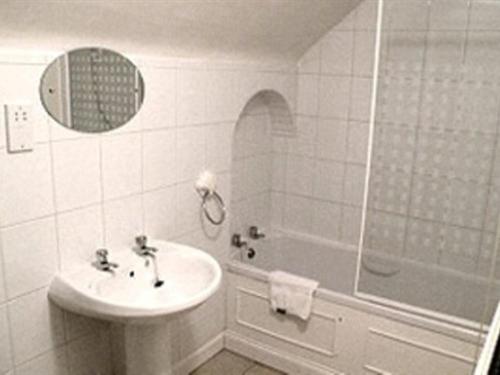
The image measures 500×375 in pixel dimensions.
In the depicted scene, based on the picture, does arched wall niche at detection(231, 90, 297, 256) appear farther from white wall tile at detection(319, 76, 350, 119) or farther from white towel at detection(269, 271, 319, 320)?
white towel at detection(269, 271, 319, 320)

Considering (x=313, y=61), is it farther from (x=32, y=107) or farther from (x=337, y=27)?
(x=32, y=107)

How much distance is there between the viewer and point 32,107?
154cm

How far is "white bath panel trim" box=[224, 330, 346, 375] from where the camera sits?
241 centimetres

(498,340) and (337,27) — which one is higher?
(337,27)

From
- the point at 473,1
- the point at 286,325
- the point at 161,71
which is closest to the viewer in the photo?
the point at 161,71

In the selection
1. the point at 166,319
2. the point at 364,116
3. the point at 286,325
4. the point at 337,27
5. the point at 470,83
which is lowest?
the point at 286,325

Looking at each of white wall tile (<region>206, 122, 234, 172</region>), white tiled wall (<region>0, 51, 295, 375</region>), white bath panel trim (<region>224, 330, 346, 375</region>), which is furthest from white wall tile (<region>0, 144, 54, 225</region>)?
white bath panel trim (<region>224, 330, 346, 375</region>)

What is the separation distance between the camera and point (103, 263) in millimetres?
A: 1796

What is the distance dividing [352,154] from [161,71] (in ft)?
4.51

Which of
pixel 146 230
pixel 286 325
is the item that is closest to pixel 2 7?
pixel 146 230

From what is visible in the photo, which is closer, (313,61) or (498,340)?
(498,340)

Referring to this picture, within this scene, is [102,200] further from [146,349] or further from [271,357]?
[271,357]

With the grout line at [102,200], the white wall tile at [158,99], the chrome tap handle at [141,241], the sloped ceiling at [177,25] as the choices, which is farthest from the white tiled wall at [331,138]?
the grout line at [102,200]

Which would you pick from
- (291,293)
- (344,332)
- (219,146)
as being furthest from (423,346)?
(219,146)
